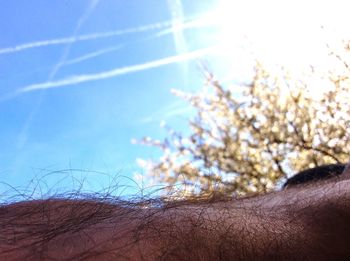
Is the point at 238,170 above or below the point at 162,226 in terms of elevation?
above

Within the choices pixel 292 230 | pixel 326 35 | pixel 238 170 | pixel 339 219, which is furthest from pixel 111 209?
pixel 238 170

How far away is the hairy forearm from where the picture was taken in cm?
65

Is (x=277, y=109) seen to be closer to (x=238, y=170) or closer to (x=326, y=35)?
(x=238, y=170)

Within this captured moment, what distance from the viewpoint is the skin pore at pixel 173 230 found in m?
0.65

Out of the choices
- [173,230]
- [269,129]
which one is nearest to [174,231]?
[173,230]

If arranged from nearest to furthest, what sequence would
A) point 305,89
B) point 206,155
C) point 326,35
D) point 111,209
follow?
1. point 111,209
2. point 326,35
3. point 305,89
4. point 206,155

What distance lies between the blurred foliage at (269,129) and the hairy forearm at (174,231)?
19.9ft

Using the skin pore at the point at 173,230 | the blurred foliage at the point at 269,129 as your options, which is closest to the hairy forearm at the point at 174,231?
the skin pore at the point at 173,230

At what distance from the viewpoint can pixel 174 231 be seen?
2.33ft

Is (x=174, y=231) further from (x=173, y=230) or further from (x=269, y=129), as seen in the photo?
(x=269, y=129)

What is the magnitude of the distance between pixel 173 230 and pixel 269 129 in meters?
7.55

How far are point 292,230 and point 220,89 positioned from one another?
8.40m

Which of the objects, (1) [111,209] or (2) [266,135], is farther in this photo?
(2) [266,135]

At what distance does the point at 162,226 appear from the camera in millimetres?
716
